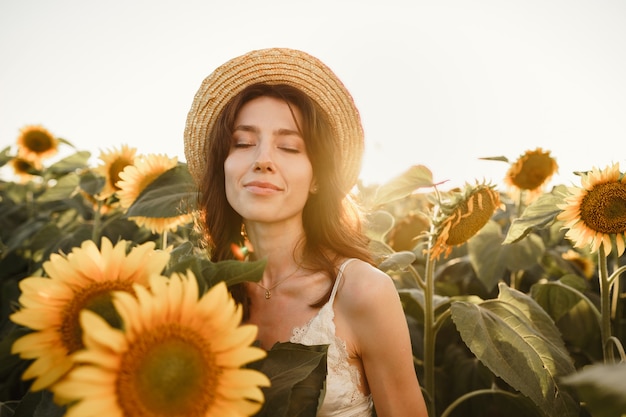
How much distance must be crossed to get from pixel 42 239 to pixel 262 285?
2010 millimetres

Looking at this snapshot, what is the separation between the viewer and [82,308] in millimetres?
834

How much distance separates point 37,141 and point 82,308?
4.49m

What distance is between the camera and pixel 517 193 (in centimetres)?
347

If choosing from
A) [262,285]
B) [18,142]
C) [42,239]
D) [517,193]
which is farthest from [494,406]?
[18,142]

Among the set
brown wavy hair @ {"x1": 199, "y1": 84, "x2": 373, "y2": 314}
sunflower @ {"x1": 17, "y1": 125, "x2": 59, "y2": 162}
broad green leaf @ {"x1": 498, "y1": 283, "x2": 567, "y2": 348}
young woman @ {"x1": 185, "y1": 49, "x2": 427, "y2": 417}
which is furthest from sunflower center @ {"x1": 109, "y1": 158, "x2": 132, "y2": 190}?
sunflower @ {"x1": 17, "y1": 125, "x2": 59, "y2": 162}

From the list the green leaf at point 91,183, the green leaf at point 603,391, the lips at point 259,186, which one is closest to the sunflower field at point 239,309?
the green leaf at point 603,391

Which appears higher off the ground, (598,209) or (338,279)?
(598,209)

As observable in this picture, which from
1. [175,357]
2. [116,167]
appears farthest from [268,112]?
[116,167]

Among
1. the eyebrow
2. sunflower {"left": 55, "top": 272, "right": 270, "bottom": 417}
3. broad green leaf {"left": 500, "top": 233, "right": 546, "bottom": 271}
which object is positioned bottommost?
broad green leaf {"left": 500, "top": 233, "right": 546, "bottom": 271}

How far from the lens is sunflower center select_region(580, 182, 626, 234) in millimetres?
1835

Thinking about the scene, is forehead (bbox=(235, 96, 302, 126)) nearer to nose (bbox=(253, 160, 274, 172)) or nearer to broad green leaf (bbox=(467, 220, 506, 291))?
Answer: nose (bbox=(253, 160, 274, 172))

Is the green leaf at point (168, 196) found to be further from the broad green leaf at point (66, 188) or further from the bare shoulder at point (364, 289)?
the broad green leaf at point (66, 188)

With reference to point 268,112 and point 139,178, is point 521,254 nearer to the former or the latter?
point 268,112

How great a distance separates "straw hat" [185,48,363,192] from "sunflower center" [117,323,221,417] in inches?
52.4
